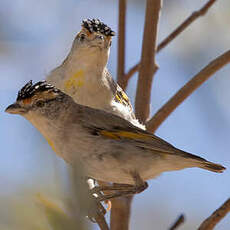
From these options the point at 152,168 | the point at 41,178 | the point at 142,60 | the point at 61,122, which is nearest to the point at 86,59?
the point at 142,60

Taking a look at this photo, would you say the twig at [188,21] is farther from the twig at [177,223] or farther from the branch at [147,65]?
the twig at [177,223]

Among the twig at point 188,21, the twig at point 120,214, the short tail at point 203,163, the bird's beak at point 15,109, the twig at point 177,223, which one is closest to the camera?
the short tail at point 203,163

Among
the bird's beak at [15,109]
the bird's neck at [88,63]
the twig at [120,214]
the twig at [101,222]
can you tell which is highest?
the bird's neck at [88,63]

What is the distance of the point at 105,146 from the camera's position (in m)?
3.20

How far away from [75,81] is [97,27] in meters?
0.59

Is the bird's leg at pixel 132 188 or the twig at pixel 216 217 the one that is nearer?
the twig at pixel 216 217

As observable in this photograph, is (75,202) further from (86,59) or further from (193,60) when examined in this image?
(193,60)

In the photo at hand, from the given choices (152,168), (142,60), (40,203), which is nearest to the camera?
(40,203)

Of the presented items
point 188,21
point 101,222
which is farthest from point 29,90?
point 188,21

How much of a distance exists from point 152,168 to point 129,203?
3.94 ft

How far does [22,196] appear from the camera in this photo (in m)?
1.71

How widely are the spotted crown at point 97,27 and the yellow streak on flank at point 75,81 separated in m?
0.45

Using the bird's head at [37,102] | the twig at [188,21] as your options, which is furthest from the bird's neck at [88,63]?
the bird's head at [37,102]

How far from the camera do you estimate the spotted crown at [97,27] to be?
4758mm
